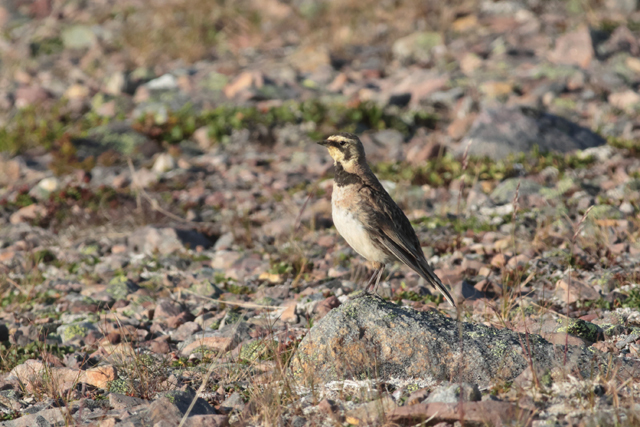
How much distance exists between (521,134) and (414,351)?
6067mm

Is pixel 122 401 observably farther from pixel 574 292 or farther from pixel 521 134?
pixel 521 134

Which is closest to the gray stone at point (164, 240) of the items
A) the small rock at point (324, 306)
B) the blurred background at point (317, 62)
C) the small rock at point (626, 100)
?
the small rock at point (324, 306)

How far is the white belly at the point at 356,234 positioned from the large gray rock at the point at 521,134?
14.8 feet

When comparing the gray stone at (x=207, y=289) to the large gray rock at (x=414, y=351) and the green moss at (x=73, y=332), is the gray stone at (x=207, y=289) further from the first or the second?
the large gray rock at (x=414, y=351)

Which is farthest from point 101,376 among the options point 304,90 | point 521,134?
point 304,90

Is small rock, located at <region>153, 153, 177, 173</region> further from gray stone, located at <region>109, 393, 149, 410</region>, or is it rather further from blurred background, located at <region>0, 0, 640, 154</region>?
gray stone, located at <region>109, 393, 149, 410</region>

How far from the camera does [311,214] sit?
310 inches

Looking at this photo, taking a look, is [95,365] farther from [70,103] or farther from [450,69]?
[450,69]

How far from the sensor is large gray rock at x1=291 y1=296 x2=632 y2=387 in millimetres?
3963

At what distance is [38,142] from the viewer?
10.6 meters

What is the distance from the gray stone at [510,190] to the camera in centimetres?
789

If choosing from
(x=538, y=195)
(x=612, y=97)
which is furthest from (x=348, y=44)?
(x=538, y=195)

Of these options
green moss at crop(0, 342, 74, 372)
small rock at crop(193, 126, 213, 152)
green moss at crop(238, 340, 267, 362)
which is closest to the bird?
green moss at crop(238, 340, 267, 362)

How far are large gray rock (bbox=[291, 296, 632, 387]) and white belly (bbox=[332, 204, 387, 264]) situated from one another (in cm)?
76
